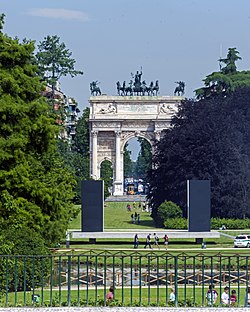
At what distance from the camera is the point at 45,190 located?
33688 mm

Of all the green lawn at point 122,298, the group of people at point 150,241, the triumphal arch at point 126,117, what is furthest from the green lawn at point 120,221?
the green lawn at point 122,298

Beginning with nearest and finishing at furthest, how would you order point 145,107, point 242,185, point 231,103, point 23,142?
point 23,142, point 242,185, point 231,103, point 145,107

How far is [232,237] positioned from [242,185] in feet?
28.5

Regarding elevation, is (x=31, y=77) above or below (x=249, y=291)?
above

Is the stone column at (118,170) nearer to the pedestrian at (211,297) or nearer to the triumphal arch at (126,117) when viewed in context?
the triumphal arch at (126,117)

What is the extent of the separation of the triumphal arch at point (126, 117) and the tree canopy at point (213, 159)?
4649 cm

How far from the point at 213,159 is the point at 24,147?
27.9m

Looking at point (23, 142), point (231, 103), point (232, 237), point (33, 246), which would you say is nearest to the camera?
point (33, 246)

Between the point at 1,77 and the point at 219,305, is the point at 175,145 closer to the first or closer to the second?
the point at 1,77

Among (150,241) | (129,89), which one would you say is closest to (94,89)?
(129,89)

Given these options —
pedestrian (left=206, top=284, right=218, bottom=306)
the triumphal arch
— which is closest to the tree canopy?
pedestrian (left=206, top=284, right=218, bottom=306)

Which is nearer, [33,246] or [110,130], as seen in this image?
[33,246]

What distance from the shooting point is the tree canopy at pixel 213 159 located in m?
60.0

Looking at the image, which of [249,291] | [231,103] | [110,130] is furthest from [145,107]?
[249,291]
